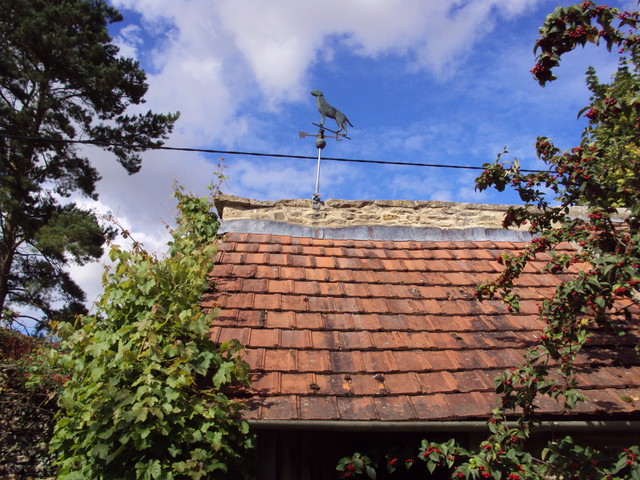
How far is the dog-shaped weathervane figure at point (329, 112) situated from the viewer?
5.89 m

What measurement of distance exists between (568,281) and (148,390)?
8.75 ft

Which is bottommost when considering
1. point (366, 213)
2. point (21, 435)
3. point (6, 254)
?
point (21, 435)

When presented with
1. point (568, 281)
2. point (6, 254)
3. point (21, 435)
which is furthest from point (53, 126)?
point (568, 281)

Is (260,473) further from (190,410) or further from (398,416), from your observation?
(398,416)

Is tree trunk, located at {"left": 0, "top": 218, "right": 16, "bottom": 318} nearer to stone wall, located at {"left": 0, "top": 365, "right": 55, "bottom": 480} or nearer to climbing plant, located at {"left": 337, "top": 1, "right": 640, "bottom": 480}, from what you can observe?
stone wall, located at {"left": 0, "top": 365, "right": 55, "bottom": 480}

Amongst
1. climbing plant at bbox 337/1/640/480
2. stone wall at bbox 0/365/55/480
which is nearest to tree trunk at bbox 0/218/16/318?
stone wall at bbox 0/365/55/480

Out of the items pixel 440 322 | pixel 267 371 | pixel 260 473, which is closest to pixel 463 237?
pixel 440 322

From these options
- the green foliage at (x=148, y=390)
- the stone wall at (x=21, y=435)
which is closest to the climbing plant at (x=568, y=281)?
the green foliage at (x=148, y=390)

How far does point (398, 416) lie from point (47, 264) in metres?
11.0

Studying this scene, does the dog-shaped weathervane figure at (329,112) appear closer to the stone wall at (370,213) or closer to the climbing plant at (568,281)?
the stone wall at (370,213)

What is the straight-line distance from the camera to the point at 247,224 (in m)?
5.15

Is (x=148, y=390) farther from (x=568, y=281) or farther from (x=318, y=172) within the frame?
(x=318, y=172)

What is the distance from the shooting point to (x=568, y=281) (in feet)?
9.90

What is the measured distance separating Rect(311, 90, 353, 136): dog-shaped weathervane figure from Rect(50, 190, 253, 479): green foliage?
133 inches
